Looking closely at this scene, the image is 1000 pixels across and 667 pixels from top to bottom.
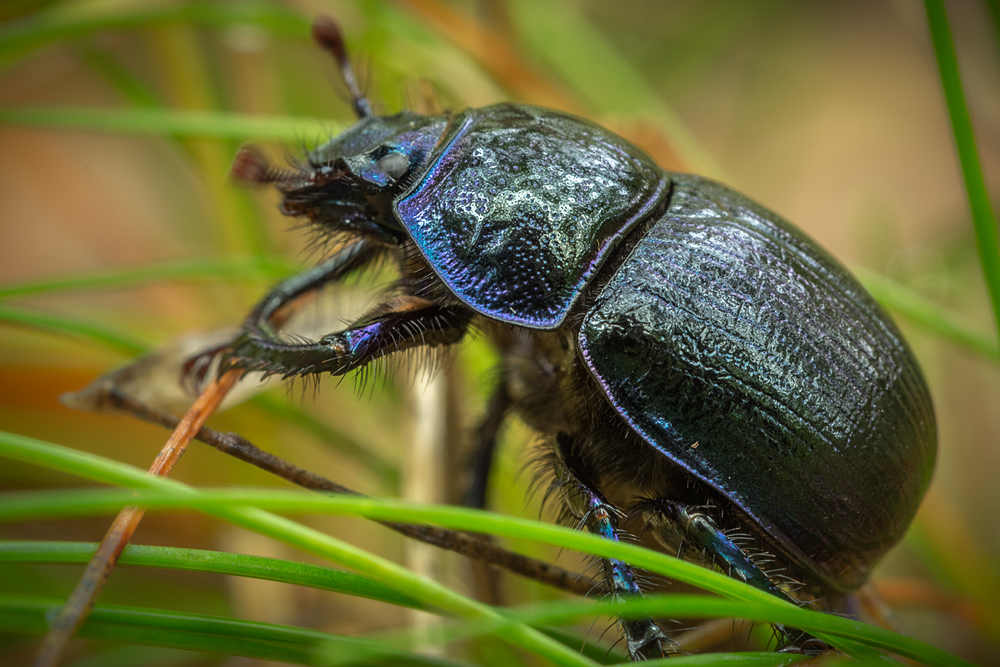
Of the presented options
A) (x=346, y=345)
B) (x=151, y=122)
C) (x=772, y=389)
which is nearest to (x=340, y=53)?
(x=151, y=122)

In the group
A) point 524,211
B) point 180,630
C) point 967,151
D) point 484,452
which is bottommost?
point 484,452

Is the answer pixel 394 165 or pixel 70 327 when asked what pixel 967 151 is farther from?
pixel 70 327

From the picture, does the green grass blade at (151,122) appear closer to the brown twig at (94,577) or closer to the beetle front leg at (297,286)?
the beetle front leg at (297,286)

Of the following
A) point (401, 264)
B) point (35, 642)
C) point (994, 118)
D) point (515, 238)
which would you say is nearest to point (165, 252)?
point (35, 642)

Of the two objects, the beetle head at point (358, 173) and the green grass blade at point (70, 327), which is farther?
the beetle head at point (358, 173)

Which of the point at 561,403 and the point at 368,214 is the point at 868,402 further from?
the point at 368,214

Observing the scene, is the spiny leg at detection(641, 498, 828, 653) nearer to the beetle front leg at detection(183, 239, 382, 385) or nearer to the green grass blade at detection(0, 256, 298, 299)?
the beetle front leg at detection(183, 239, 382, 385)

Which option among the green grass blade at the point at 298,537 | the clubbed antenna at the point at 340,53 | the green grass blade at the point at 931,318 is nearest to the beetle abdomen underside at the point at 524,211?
the clubbed antenna at the point at 340,53

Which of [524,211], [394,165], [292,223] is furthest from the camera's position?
[292,223]
